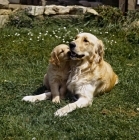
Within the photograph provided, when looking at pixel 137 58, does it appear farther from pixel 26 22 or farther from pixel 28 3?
pixel 28 3

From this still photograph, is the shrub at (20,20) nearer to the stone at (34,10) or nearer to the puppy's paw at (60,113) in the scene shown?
the stone at (34,10)

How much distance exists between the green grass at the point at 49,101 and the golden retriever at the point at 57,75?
0.17 metres

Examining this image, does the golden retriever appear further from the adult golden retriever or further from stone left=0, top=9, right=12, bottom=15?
stone left=0, top=9, right=12, bottom=15

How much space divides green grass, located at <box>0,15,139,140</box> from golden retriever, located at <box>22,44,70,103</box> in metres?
0.17

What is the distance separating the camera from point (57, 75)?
6.30 metres

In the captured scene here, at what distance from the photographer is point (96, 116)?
5512mm

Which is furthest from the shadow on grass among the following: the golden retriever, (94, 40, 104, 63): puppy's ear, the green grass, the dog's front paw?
(94, 40, 104, 63): puppy's ear

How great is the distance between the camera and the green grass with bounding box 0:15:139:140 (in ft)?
16.2

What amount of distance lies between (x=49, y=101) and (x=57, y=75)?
434 millimetres

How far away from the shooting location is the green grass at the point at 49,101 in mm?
4934

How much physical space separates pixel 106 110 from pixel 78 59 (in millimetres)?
830

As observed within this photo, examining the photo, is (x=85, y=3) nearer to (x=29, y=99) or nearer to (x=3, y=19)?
(x=3, y=19)

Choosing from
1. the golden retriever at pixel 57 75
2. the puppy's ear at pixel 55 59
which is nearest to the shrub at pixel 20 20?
the golden retriever at pixel 57 75

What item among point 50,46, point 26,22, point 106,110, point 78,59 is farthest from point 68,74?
point 26,22
